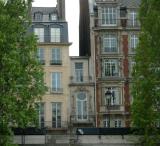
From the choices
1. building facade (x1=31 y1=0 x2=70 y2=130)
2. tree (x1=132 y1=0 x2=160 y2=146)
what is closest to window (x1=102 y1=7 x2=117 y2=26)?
building facade (x1=31 y1=0 x2=70 y2=130)

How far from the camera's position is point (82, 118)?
61.0m

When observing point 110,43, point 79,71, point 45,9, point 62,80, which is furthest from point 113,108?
point 45,9

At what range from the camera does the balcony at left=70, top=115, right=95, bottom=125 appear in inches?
2390

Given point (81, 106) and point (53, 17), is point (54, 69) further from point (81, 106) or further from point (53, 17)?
point (53, 17)

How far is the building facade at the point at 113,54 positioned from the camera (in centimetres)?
6066

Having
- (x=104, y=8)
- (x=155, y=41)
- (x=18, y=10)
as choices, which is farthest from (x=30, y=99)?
(x=104, y=8)

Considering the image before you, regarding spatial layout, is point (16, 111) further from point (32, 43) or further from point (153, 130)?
point (153, 130)

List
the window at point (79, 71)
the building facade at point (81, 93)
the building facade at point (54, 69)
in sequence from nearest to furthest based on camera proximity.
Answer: the building facade at point (54, 69) → the building facade at point (81, 93) → the window at point (79, 71)

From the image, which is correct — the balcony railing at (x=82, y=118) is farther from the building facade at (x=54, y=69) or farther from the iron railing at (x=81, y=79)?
the iron railing at (x=81, y=79)

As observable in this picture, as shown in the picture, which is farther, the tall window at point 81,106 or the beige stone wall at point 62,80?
the tall window at point 81,106

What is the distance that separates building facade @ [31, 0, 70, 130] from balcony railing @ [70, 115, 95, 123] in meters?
0.60

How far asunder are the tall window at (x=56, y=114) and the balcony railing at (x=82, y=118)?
1279mm

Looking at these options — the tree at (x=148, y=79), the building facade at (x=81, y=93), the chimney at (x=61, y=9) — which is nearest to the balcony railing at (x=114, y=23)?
the building facade at (x=81, y=93)

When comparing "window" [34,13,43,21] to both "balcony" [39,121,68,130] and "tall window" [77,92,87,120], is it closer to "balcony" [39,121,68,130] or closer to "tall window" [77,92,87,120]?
"tall window" [77,92,87,120]
